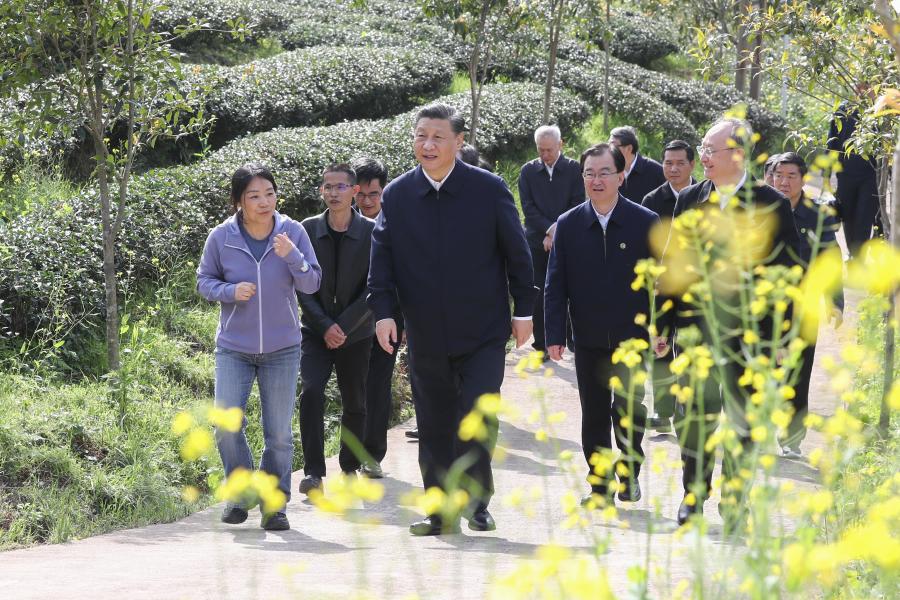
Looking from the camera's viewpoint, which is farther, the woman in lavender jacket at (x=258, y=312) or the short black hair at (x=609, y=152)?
the short black hair at (x=609, y=152)

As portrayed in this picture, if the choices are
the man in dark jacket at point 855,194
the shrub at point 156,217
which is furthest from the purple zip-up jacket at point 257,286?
the man in dark jacket at point 855,194

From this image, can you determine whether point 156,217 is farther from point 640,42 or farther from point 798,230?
point 640,42

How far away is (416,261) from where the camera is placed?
6375 mm

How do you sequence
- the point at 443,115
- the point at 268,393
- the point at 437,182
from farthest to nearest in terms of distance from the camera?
the point at 268,393 → the point at 437,182 → the point at 443,115

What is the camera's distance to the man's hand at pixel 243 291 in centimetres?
655

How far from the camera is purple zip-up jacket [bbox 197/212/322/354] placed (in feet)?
22.0

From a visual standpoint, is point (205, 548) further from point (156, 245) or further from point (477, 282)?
point (156, 245)

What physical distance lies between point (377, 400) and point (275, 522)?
171 centimetres

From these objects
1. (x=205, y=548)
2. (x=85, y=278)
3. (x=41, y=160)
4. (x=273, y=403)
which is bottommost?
(x=205, y=548)

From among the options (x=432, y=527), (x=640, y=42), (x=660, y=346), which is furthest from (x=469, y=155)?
(x=640, y=42)

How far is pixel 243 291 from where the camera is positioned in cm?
655

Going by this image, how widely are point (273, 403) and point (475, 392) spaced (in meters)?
1.22

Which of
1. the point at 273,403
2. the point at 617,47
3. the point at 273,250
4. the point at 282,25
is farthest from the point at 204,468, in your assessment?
the point at 617,47

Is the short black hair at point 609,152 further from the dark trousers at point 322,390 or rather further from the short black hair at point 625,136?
the short black hair at point 625,136
